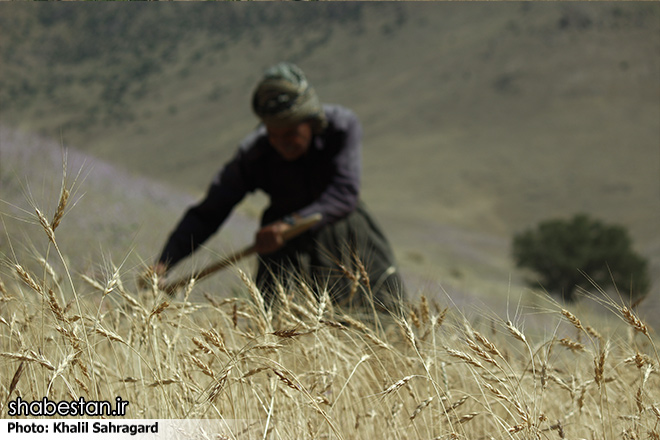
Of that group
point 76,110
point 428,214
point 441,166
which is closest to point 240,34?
point 76,110

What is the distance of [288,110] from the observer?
9.98ft

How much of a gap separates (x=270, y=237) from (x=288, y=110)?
634 millimetres

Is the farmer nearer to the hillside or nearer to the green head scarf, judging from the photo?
the green head scarf

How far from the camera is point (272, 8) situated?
98562 mm

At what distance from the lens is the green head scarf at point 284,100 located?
3055mm

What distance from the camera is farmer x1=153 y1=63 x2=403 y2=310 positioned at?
3.07 metres

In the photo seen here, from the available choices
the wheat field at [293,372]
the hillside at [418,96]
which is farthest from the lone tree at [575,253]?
the wheat field at [293,372]

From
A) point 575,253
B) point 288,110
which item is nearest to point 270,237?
point 288,110

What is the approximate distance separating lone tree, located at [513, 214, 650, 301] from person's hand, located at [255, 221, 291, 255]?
15.6m

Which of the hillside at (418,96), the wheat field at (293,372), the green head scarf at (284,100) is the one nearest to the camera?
the wheat field at (293,372)

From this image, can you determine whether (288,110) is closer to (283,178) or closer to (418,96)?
(283,178)

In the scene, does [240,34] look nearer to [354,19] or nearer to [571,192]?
[354,19]

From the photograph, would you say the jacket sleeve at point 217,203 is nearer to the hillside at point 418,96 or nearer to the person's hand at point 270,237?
the person's hand at point 270,237

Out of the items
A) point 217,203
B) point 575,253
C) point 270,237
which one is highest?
point 217,203
